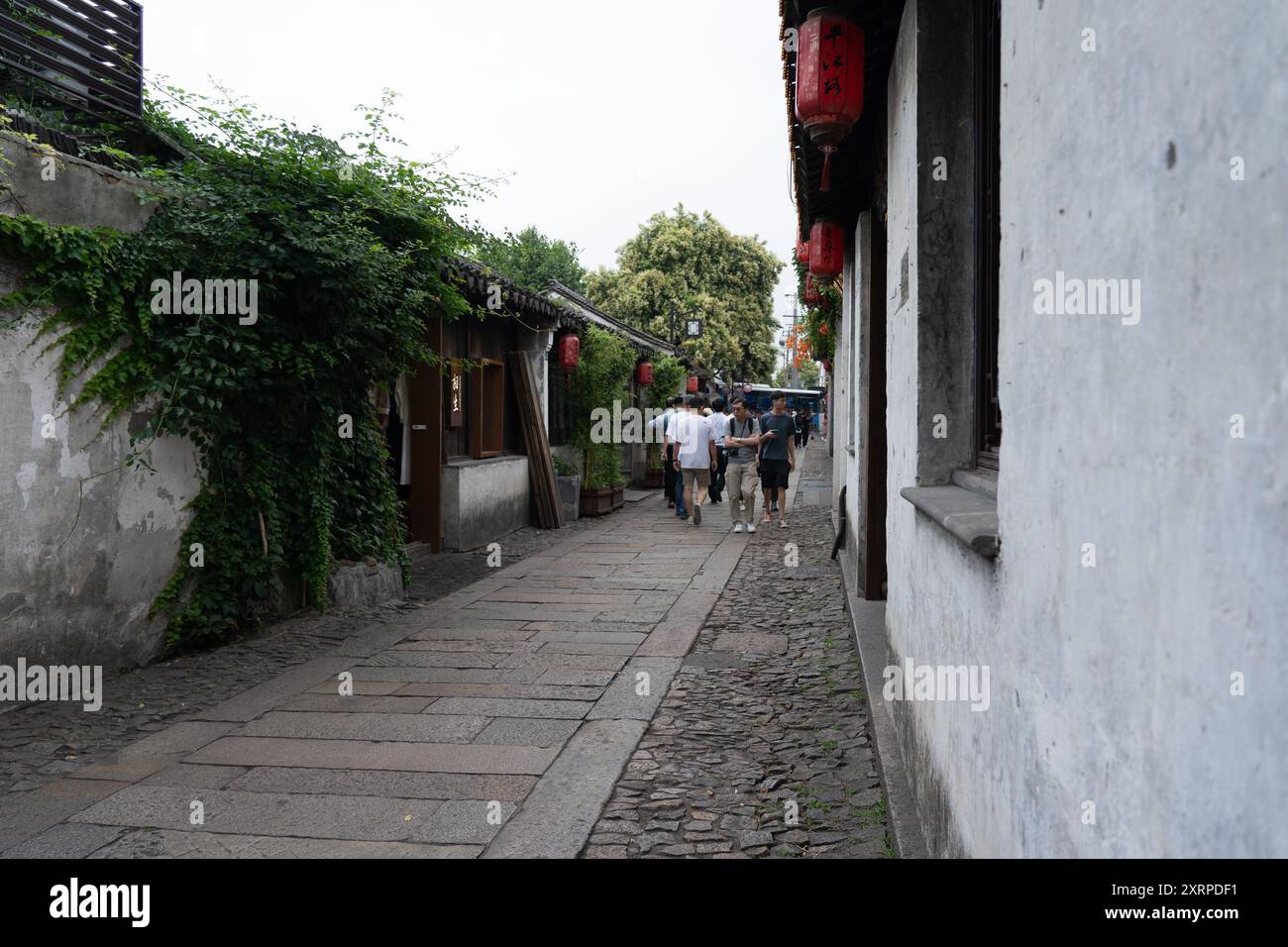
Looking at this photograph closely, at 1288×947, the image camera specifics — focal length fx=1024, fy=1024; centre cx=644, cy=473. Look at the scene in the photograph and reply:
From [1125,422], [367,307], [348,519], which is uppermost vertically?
[367,307]

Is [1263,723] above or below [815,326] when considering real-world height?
below

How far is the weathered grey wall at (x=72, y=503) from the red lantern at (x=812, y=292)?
7.26 meters

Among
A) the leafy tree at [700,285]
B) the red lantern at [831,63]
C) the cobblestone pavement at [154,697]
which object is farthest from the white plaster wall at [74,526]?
the leafy tree at [700,285]

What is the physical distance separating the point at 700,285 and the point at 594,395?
20.9m

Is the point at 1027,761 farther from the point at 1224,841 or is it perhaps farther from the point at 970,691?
the point at 1224,841

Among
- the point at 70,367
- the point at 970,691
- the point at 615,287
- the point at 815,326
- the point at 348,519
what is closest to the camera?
the point at 970,691

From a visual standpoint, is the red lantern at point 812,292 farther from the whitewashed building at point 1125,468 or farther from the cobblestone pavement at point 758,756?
the whitewashed building at point 1125,468

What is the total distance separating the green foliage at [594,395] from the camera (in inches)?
609

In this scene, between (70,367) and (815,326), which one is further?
(815,326)

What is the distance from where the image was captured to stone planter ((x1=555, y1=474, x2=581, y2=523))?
1488 cm

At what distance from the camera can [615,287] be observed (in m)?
35.8

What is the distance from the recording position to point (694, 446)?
13.4 meters

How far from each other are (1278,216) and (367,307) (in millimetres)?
6718
